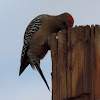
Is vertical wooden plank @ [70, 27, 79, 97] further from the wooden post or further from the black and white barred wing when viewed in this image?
the black and white barred wing

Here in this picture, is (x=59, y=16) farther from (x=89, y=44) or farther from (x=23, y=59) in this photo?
(x=89, y=44)

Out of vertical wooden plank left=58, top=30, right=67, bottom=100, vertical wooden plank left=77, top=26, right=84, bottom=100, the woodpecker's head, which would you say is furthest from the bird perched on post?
vertical wooden plank left=77, top=26, right=84, bottom=100

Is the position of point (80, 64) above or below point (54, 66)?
above

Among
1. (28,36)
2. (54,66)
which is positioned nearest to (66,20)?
(28,36)

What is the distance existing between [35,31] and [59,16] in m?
0.63

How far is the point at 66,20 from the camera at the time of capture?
518 cm

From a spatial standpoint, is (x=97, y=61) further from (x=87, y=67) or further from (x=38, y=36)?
(x=38, y=36)

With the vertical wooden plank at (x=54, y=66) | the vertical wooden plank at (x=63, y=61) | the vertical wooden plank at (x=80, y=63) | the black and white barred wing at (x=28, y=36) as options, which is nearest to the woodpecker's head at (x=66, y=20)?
the black and white barred wing at (x=28, y=36)

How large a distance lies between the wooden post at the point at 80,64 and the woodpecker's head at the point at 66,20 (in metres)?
1.54

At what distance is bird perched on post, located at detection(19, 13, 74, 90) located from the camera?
5.39m

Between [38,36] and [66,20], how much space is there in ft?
2.35

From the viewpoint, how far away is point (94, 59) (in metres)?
3.34

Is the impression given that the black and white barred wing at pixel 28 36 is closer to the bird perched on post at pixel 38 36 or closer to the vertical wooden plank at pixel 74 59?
the bird perched on post at pixel 38 36

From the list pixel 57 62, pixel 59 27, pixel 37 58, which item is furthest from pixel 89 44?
pixel 37 58
